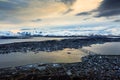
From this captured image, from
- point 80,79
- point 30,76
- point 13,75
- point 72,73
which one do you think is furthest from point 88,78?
point 13,75

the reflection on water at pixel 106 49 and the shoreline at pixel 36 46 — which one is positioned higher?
the shoreline at pixel 36 46

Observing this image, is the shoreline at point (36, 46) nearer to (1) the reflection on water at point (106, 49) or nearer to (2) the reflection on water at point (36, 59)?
(1) the reflection on water at point (106, 49)

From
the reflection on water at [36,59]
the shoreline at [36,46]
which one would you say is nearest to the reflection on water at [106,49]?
the shoreline at [36,46]

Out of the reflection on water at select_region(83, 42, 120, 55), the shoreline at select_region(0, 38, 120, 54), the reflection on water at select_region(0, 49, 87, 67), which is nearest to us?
the reflection on water at select_region(0, 49, 87, 67)

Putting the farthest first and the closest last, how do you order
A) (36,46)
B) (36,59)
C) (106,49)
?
(36,46) < (106,49) < (36,59)

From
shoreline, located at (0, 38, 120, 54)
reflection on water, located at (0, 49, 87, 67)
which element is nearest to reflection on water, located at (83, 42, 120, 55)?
shoreline, located at (0, 38, 120, 54)

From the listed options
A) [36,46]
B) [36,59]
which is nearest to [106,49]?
[36,46]

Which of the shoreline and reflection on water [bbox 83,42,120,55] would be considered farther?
the shoreline

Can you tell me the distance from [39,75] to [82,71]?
737 centimetres

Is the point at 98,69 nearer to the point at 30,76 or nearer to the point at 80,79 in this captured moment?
the point at 80,79

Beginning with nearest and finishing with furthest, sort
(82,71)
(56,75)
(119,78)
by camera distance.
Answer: (119,78) → (56,75) → (82,71)

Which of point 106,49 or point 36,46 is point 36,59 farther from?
point 36,46

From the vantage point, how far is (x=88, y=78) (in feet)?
97.8

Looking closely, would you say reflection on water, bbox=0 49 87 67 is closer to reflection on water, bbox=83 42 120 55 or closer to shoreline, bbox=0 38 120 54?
reflection on water, bbox=83 42 120 55
